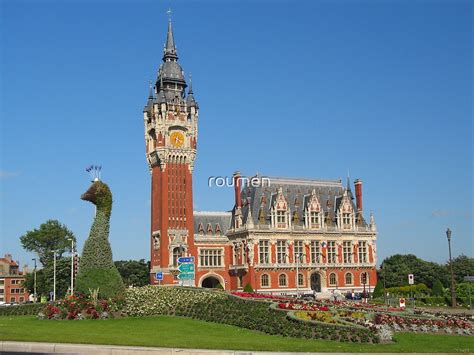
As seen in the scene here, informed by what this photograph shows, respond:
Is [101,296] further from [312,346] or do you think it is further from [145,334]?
[312,346]

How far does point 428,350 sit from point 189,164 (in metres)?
62.8

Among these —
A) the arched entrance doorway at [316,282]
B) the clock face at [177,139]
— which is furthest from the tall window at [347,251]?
the clock face at [177,139]

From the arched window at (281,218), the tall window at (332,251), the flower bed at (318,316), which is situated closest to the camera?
the flower bed at (318,316)

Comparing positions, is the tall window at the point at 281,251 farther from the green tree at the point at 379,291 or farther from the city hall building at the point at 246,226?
the green tree at the point at 379,291

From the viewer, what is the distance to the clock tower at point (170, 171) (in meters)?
82.4

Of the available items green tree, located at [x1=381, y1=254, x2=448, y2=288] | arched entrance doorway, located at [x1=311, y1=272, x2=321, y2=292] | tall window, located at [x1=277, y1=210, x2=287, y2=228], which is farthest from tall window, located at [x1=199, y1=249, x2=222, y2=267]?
green tree, located at [x1=381, y1=254, x2=448, y2=288]

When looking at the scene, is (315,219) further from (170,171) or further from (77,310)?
(77,310)

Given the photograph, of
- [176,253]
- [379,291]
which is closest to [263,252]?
[176,253]

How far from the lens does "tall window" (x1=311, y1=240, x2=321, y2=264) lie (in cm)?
8775

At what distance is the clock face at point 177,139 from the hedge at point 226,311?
136 ft

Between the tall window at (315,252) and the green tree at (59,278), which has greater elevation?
the tall window at (315,252)

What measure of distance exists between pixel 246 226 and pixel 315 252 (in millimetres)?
11440

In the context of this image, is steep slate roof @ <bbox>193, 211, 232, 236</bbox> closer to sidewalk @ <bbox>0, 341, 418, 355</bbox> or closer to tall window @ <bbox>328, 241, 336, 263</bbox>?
tall window @ <bbox>328, 241, 336, 263</bbox>

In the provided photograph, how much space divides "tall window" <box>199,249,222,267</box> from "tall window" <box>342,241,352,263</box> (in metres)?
18.1
